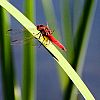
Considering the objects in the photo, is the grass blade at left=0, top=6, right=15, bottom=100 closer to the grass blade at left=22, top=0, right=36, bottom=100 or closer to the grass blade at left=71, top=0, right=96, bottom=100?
the grass blade at left=22, top=0, right=36, bottom=100

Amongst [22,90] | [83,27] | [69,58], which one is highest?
[83,27]

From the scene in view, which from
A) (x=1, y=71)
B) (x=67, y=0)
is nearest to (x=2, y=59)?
(x=1, y=71)

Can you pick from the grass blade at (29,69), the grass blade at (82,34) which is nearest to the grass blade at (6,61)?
the grass blade at (29,69)

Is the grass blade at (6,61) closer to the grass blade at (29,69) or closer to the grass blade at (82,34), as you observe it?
the grass blade at (29,69)

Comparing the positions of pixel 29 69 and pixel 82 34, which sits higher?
pixel 82 34

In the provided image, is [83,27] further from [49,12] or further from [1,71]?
[1,71]

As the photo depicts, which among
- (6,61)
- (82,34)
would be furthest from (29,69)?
(82,34)

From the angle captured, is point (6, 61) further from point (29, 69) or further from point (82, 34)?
point (82, 34)

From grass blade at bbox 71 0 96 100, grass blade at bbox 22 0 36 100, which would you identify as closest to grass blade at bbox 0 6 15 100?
grass blade at bbox 22 0 36 100


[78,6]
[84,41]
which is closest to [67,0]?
[78,6]

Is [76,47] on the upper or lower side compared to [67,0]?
lower

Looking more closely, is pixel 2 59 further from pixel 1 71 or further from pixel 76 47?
pixel 76 47
